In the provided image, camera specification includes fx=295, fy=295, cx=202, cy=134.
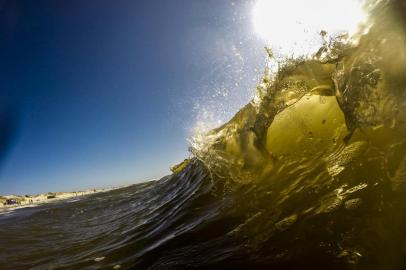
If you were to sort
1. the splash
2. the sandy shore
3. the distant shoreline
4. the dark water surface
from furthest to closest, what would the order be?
the sandy shore
the distant shoreline
the splash
the dark water surface

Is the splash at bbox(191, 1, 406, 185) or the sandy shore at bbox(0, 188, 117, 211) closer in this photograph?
the splash at bbox(191, 1, 406, 185)

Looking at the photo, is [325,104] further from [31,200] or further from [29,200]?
[29,200]

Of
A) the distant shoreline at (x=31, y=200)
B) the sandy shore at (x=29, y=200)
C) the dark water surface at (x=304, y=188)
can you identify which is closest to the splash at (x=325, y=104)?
the dark water surface at (x=304, y=188)

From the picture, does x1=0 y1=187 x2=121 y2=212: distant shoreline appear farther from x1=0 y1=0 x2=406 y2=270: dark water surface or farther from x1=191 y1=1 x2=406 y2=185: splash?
x1=191 y1=1 x2=406 y2=185: splash

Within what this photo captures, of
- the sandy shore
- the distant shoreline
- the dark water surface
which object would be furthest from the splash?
the sandy shore

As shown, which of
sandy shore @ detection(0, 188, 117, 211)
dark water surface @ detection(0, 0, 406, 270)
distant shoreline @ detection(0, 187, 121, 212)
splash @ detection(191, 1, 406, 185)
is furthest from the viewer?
sandy shore @ detection(0, 188, 117, 211)

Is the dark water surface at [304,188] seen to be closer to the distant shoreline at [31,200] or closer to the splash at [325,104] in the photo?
the splash at [325,104]

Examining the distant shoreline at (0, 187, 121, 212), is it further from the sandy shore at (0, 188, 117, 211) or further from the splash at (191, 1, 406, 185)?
the splash at (191, 1, 406, 185)

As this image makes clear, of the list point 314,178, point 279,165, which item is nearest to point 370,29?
point 314,178

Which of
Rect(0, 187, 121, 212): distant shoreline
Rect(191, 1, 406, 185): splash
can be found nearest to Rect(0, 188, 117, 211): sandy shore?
Rect(0, 187, 121, 212): distant shoreline

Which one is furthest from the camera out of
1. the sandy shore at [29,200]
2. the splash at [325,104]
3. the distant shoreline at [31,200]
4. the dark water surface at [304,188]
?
the sandy shore at [29,200]

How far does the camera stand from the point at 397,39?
116 inches

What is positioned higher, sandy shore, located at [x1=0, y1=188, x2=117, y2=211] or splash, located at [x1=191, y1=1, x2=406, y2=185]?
sandy shore, located at [x1=0, y1=188, x2=117, y2=211]

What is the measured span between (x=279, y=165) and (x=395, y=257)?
2284mm
